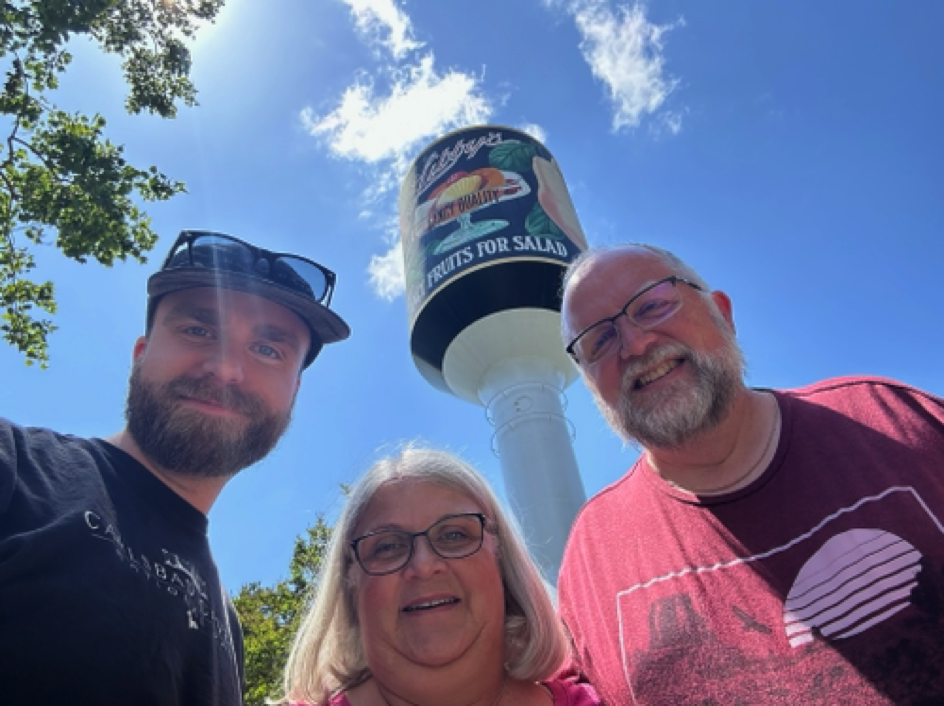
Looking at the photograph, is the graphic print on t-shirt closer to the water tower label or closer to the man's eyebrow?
the man's eyebrow

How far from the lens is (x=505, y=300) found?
1343 cm

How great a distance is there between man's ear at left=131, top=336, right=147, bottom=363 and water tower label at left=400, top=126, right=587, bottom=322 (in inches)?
402

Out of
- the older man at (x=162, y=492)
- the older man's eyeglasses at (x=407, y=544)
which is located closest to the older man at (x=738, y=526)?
the older man's eyeglasses at (x=407, y=544)

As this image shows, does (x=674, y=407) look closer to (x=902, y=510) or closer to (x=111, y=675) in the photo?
(x=902, y=510)

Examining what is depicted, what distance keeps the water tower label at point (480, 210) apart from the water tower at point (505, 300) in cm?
3

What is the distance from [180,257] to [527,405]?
1103 centimetres

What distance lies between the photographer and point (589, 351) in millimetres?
3389

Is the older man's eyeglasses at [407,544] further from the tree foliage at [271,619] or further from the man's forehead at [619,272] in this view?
the tree foliage at [271,619]

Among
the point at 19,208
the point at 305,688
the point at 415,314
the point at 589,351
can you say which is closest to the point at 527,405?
the point at 415,314

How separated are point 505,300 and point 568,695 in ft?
36.5

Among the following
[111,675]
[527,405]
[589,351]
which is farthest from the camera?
[527,405]

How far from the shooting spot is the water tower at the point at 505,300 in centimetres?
1301

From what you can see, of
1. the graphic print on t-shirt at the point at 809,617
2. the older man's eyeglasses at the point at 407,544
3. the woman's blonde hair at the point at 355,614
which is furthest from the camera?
the woman's blonde hair at the point at 355,614

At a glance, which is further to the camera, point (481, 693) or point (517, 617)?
point (517, 617)
